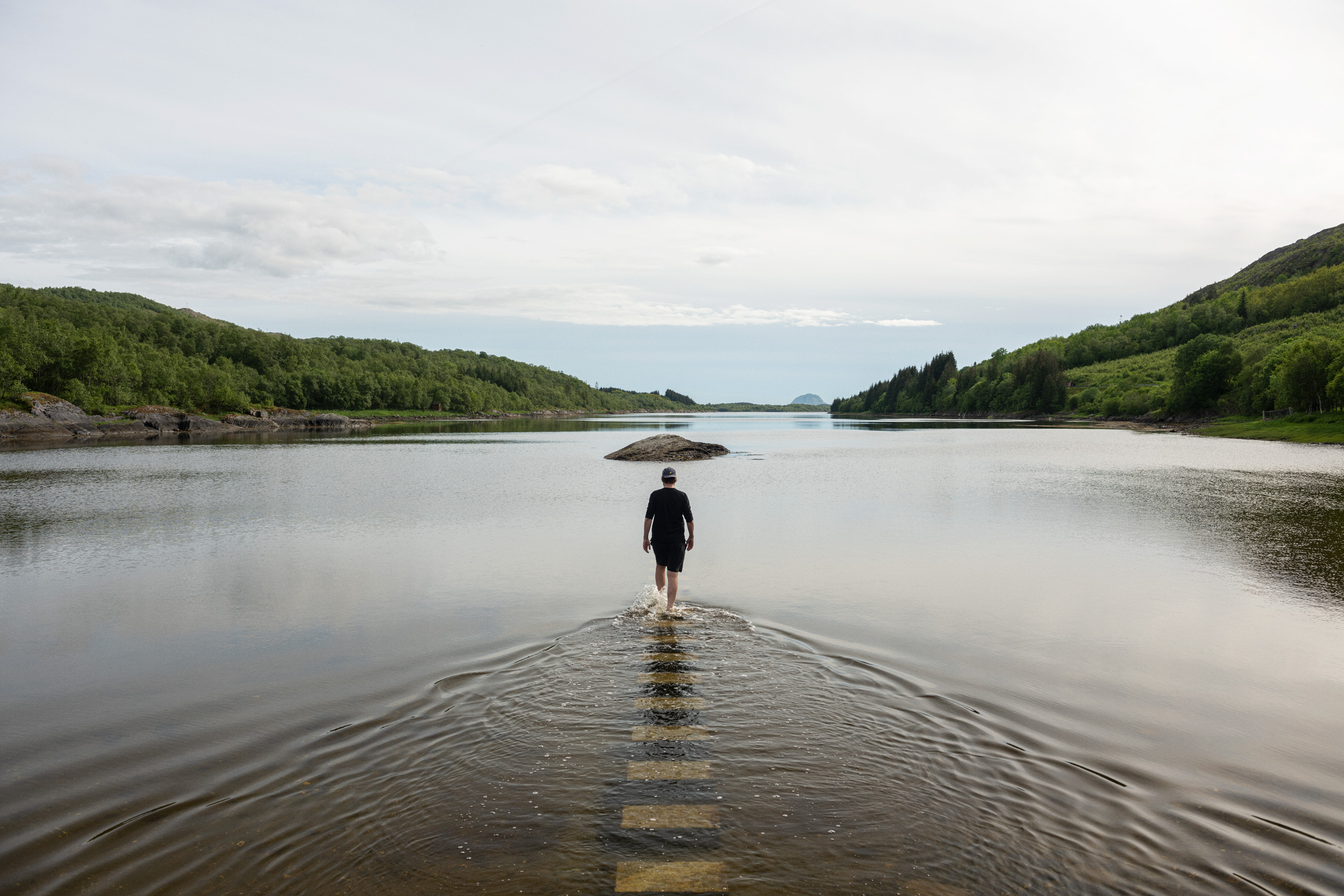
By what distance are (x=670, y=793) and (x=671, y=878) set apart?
1.20 meters

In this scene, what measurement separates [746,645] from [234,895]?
7.33 meters

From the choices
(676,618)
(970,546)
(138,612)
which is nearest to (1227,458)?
(970,546)

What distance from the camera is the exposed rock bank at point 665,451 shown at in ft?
177

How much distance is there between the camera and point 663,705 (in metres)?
8.75

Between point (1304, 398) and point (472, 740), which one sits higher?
point (1304, 398)

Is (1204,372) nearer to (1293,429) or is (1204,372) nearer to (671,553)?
(1293,429)

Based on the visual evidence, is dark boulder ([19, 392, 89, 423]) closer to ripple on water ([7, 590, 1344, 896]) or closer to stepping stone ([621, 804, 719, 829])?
ripple on water ([7, 590, 1344, 896])

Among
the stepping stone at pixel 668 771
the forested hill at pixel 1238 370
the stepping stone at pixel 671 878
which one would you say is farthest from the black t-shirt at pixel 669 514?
the forested hill at pixel 1238 370

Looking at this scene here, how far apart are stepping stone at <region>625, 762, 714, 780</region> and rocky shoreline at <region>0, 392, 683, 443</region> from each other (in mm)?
93761

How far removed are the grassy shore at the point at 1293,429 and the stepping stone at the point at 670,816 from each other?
84.3 metres

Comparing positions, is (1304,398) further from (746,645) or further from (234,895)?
(234,895)

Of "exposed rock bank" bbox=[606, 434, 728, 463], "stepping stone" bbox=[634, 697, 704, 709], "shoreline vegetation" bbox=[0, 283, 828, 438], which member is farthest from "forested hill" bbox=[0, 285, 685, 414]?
"stepping stone" bbox=[634, 697, 704, 709]

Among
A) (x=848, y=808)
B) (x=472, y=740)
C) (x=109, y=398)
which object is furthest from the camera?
(x=109, y=398)

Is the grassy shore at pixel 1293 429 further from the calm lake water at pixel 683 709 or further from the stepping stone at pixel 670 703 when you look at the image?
the stepping stone at pixel 670 703
